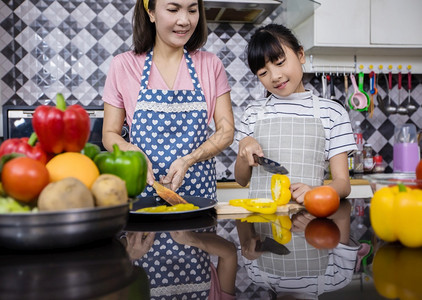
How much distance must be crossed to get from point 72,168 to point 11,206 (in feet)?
0.35

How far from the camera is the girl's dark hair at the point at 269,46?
1470 millimetres

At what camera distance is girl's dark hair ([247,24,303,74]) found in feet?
4.82

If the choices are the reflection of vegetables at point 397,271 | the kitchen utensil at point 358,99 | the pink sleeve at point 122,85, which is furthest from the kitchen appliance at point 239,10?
the reflection of vegetables at point 397,271

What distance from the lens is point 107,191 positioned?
69cm

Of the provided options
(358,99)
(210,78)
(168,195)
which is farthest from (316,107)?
(358,99)

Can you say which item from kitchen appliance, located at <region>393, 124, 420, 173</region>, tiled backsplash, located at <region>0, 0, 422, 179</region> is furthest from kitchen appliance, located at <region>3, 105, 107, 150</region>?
kitchen appliance, located at <region>393, 124, 420, 173</region>

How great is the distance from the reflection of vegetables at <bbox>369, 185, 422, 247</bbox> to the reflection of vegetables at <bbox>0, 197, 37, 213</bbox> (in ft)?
1.87

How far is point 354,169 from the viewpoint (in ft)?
9.34

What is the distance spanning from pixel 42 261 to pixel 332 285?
→ 16.8 inches

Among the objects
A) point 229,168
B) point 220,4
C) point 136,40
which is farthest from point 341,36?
point 136,40

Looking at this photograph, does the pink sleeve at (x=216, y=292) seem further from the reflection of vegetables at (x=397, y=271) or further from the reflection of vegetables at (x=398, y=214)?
the reflection of vegetables at (x=398, y=214)

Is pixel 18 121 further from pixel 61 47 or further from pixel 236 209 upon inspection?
pixel 236 209

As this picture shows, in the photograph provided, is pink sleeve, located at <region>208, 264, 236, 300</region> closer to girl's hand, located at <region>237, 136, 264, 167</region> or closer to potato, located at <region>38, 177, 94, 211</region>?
potato, located at <region>38, 177, 94, 211</region>

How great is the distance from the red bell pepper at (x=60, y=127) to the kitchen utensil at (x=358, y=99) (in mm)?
2513
